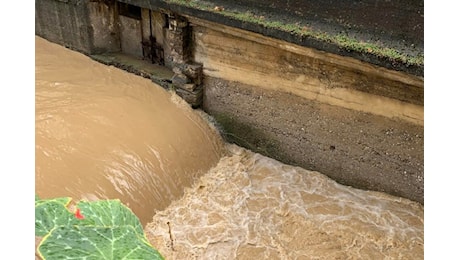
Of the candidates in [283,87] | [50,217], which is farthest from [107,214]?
[283,87]

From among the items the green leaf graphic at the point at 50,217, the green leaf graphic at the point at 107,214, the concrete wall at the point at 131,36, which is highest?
the green leaf graphic at the point at 50,217

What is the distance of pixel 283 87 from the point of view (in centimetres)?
502

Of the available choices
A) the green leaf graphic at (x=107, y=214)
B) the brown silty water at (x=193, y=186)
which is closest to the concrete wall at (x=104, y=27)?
the brown silty water at (x=193, y=186)

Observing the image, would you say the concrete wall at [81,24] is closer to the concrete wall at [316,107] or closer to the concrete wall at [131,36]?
the concrete wall at [131,36]

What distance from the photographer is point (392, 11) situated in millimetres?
4086

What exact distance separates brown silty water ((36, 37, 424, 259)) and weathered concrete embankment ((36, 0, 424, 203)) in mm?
224

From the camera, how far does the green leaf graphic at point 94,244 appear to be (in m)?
1.02

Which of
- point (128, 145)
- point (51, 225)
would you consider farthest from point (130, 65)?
point (51, 225)

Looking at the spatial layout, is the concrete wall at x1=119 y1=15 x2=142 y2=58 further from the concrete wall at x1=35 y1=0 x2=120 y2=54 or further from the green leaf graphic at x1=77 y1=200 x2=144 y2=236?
the green leaf graphic at x1=77 y1=200 x2=144 y2=236

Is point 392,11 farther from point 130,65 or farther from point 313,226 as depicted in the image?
point 130,65

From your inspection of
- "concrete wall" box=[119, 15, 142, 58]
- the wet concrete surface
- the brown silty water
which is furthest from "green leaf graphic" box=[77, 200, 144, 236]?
"concrete wall" box=[119, 15, 142, 58]

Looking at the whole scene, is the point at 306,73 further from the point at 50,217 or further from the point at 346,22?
the point at 50,217

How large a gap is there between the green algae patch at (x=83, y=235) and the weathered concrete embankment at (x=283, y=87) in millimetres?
3324

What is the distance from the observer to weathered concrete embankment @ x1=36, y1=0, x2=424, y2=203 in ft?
14.8
